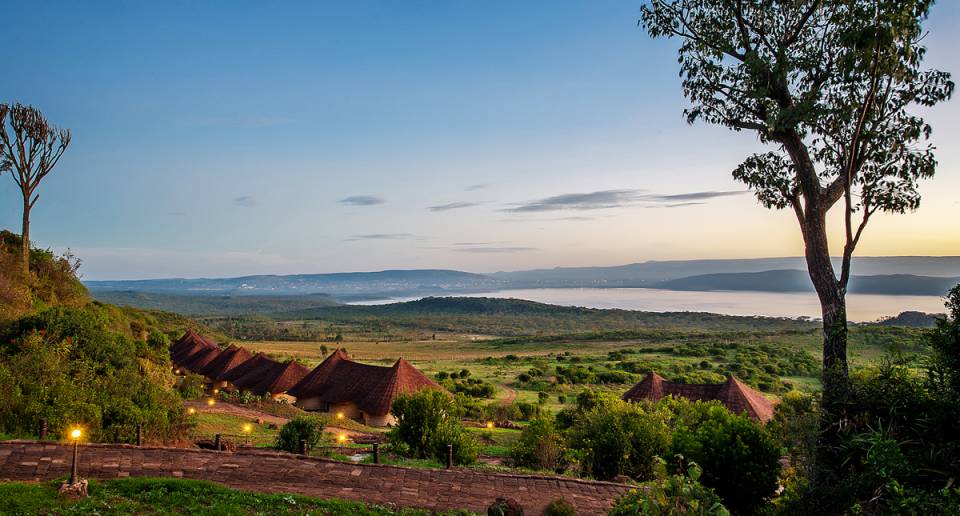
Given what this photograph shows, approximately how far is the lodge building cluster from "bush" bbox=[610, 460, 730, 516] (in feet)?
63.1

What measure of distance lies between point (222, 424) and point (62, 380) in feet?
23.3

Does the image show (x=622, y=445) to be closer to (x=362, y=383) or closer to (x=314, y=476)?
(x=314, y=476)

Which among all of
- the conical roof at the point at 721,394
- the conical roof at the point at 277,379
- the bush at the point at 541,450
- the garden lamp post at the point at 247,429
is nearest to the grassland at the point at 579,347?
the conical roof at the point at 721,394

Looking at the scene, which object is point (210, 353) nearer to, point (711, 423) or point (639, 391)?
point (639, 391)

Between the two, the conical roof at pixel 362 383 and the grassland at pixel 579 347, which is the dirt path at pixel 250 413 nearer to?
the conical roof at pixel 362 383

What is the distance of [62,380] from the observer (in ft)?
45.4

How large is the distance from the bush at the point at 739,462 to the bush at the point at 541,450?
4.97m

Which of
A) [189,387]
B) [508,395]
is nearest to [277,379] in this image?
[189,387]

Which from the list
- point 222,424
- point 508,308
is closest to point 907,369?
point 222,424

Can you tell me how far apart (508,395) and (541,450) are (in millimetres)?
22362

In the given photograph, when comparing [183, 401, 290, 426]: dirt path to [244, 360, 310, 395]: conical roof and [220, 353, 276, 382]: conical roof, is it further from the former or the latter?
[220, 353, 276, 382]: conical roof

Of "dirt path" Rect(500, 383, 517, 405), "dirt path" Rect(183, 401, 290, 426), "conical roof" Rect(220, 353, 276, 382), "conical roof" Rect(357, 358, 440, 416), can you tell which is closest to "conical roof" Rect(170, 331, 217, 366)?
"conical roof" Rect(220, 353, 276, 382)

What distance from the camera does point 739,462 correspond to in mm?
10539

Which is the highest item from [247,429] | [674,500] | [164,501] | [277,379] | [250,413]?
[674,500]
